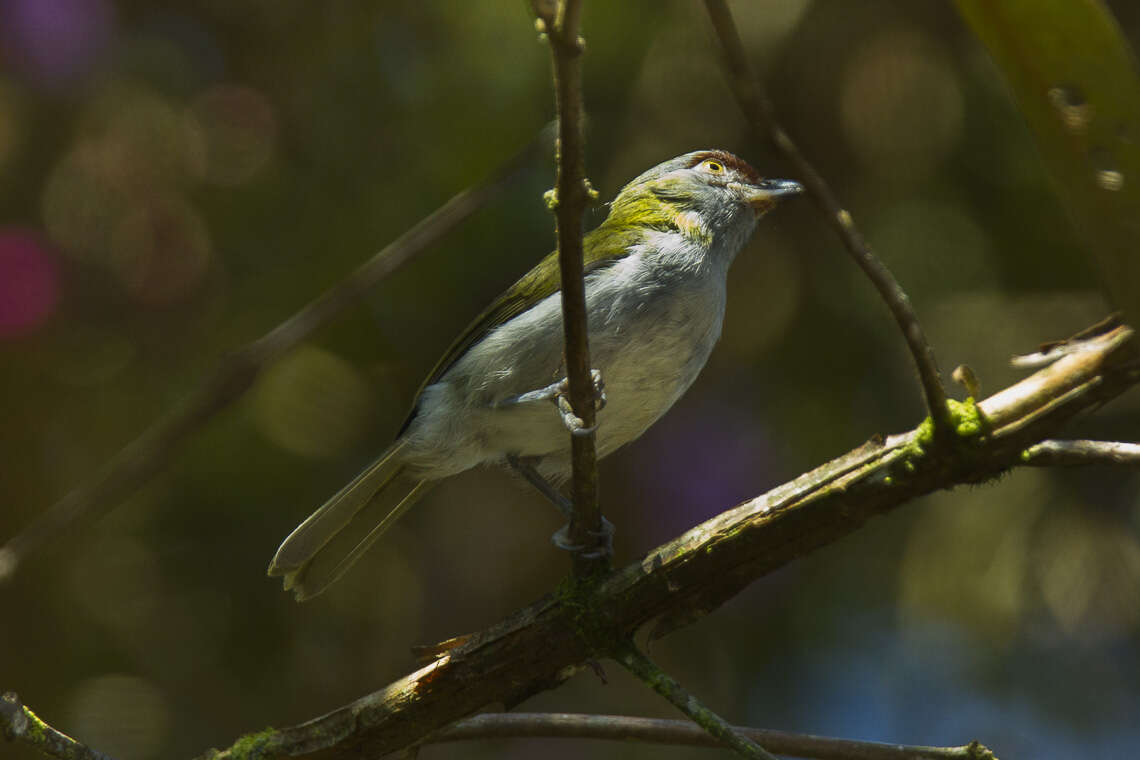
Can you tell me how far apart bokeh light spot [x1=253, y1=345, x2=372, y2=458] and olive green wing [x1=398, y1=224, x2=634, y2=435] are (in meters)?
0.66

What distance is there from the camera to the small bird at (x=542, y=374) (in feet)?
9.05

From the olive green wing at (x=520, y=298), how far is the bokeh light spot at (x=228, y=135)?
1.23 metres

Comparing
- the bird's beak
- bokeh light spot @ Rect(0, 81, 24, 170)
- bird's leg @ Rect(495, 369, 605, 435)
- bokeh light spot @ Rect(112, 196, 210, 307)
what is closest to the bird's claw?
bird's leg @ Rect(495, 369, 605, 435)

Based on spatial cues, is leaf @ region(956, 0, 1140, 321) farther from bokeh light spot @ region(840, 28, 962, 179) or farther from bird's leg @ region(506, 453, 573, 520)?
bokeh light spot @ region(840, 28, 962, 179)

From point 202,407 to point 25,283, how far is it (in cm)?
304

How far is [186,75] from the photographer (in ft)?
12.7

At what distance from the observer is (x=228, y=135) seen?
3854 millimetres

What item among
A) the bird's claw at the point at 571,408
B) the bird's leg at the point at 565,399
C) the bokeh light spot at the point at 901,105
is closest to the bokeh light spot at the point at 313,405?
the bird's leg at the point at 565,399

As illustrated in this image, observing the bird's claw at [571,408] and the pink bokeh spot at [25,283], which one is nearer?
the bird's claw at [571,408]

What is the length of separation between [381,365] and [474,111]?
3.05ft

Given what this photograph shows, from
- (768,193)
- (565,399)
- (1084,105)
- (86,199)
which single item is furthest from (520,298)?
(1084,105)

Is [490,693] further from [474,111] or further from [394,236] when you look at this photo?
[474,111]

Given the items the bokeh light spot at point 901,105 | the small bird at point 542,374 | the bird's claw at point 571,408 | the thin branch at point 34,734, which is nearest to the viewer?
the thin branch at point 34,734

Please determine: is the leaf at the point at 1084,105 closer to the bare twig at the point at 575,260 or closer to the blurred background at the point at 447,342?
the bare twig at the point at 575,260
